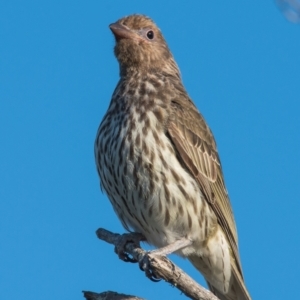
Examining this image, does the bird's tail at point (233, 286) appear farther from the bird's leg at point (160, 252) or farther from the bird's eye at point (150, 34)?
the bird's eye at point (150, 34)

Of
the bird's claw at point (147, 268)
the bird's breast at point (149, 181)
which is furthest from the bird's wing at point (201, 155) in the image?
the bird's claw at point (147, 268)

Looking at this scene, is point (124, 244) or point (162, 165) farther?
point (124, 244)

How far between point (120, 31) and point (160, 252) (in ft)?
8.24

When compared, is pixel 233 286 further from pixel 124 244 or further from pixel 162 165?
pixel 162 165

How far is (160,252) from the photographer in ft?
21.3

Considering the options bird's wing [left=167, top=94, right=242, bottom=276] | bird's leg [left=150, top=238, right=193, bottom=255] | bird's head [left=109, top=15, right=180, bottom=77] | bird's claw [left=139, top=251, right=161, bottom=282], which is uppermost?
bird's head [left=109, top=15, right=180, bottom=77]

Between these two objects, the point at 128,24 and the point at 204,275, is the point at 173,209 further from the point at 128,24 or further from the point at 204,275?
the point at 128,24

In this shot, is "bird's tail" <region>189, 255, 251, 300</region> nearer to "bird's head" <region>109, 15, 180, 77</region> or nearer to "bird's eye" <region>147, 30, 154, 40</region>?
"bird's head" <region>109, 15, 180, 77</region>

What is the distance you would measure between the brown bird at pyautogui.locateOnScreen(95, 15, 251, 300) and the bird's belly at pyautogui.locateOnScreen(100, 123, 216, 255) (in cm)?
1

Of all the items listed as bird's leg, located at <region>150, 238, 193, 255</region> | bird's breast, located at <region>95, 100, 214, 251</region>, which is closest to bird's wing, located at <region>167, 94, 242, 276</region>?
bird's breast, located at <region>95, 100, 214, 251</region>

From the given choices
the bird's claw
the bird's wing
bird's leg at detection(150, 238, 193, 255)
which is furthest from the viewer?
the bird's wing

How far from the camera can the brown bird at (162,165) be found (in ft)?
21.7

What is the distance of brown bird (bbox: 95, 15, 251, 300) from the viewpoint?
21.7 ft

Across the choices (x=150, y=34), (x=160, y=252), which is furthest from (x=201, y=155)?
(x=150, y=34)
